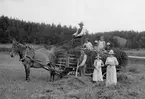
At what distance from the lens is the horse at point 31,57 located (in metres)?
10.4

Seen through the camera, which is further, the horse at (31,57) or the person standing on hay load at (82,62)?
the horse at (31,57)

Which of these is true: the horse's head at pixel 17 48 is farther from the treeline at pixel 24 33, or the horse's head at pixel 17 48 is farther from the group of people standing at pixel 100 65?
the treeline at pixel 24 33

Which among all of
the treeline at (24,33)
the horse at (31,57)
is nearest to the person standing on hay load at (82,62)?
the horse at (31,57)

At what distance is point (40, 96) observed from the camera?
22.9 ft

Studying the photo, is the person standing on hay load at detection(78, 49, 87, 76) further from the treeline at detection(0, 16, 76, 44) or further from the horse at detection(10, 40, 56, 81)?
the treeline at detection(0, 16, 76, 44)

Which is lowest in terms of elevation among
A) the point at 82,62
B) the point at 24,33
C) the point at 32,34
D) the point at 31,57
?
the point at 82,62

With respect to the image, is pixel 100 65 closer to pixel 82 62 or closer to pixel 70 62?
pixel 82 62

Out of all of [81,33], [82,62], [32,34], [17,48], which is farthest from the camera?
[32,34]

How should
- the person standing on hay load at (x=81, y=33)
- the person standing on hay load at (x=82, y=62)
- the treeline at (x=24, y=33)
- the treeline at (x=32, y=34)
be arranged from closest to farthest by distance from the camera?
1. the person standing on hay load at (x=82, y=62)
2. the person standing on hay load at (x=81, y=33)
3. the treeline at (x=24, y=33)
4. the treeline at (x=32, y=34)

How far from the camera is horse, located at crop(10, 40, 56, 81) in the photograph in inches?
A: 411

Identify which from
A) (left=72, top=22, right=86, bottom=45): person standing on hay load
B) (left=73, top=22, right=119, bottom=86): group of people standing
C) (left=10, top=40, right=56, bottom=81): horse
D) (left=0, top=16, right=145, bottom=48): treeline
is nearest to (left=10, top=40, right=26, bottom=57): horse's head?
(left=10, top=40, right=56, bottom=81): horse

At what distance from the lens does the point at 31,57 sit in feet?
35.0

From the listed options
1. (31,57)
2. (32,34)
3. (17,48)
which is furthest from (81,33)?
(32,34)

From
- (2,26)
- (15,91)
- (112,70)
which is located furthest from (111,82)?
(2,26)
